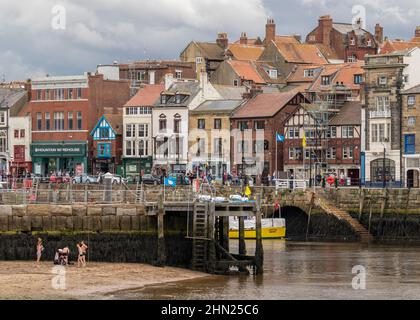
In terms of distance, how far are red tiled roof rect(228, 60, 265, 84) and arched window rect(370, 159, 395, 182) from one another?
26.3m

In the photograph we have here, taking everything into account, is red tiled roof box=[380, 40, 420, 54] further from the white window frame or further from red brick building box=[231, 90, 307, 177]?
the white window frame

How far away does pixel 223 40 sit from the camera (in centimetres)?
14412

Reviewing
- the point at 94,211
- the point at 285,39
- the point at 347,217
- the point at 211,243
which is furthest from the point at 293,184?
the point at 285,39

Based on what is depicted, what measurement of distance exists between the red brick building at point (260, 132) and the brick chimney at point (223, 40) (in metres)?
29.7

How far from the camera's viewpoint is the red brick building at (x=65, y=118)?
11969cm

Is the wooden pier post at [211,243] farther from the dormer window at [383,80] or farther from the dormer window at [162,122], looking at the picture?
the dormer window at [162,122]

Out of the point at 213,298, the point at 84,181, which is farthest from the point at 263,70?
the point at 213,298

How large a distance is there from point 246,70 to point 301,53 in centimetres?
1117

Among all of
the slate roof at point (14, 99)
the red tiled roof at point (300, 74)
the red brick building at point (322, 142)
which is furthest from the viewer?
the red tiled roof at point (300, 74)

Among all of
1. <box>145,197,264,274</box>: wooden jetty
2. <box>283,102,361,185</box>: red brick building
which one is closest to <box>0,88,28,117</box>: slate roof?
<box>283,102,361,185</box>: red brick building

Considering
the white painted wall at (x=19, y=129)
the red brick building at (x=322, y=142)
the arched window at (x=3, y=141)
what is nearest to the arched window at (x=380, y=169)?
the red brick building at (x=322, y=142)

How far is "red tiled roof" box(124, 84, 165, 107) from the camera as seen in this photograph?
119 m

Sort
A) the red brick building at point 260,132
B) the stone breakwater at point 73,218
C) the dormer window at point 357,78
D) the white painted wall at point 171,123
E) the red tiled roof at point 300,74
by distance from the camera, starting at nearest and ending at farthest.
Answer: the stone breakwater at point 73,218
the red brick building at point 260,132
the white painted wall at point 171,123
the dormer window at point 357,78
the red tiled roof at point 300,74
